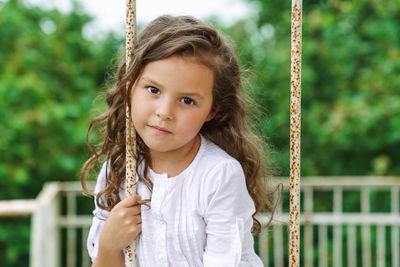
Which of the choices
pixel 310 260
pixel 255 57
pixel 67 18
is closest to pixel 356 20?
pixel 255 57

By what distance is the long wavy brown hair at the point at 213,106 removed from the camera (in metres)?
1.01

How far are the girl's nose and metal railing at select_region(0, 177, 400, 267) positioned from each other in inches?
50.2

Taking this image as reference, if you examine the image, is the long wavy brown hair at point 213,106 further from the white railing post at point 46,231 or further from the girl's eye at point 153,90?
the white railing post at point 46,231

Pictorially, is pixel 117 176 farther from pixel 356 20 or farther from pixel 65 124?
pixel 356 20

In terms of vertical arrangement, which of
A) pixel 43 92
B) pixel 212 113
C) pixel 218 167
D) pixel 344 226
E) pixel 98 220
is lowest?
pixel 344 226

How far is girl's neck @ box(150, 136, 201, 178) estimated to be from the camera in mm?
1125

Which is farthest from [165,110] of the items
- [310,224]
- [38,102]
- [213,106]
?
[38,102]

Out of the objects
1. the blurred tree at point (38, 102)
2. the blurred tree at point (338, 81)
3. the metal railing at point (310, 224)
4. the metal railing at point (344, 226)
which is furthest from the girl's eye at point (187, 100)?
the blurred tree at point (338, 81)

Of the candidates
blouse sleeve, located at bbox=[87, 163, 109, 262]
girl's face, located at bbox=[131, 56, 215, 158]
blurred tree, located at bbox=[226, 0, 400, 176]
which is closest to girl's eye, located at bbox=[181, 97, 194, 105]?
girl's face, located at bbox=[131, 56, 215, 158]

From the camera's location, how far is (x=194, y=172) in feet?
3.61

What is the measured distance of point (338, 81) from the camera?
383 centimetres

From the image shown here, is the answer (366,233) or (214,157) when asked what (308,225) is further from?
(214,157)

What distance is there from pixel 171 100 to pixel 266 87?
2875 millimetres

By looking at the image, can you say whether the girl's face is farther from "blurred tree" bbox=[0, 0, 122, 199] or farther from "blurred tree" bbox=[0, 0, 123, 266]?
"blurred tree" bbox=[0, 0, 122, 199]
